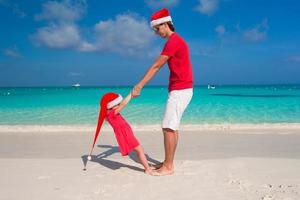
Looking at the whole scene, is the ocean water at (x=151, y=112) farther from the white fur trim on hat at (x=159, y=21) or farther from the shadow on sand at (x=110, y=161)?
the white fur trim on hat at (x=159, y=21)

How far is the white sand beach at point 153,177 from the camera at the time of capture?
10.8 feet

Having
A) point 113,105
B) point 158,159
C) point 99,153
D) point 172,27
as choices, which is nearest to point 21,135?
point 99,153

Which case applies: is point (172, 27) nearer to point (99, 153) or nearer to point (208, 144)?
point (99, 153)

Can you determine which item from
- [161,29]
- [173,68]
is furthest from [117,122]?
[161,29]

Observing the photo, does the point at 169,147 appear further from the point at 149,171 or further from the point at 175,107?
the point at 175,107

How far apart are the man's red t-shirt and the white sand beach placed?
1.09 meters

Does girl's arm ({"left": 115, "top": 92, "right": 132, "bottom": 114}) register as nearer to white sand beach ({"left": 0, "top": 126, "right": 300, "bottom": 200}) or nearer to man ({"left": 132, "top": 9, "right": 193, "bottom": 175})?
man ({"left": 132, "top": 9, "right": 193, "bottom": 175})

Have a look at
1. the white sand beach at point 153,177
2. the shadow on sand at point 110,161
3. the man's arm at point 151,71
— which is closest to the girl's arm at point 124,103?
the man's arm at point 151,71

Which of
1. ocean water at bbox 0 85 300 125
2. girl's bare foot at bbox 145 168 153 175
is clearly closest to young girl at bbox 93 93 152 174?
girl's bare foot at bbox 145 168 153 175

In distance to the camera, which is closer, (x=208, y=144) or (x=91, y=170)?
(x=91, y=170)

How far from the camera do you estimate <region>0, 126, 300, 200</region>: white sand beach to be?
329cm

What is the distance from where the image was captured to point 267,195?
10.4 feet

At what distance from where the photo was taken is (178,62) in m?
3.86

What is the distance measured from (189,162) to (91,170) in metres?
1.35
